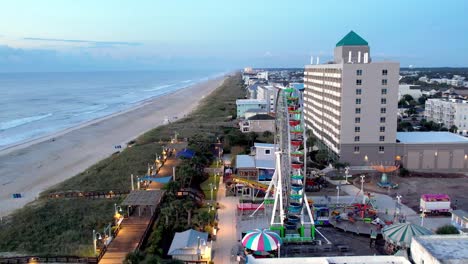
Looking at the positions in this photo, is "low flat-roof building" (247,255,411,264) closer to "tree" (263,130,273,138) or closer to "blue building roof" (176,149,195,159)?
"blue building roof" (176,149,195,159)

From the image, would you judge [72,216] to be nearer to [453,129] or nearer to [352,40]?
[352,40]

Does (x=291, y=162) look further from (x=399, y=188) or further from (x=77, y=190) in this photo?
(x=77, y=190)

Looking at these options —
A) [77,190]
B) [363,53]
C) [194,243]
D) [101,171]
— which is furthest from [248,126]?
[194,243]

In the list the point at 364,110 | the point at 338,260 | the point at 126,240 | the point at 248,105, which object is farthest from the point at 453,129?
the point at 126,240

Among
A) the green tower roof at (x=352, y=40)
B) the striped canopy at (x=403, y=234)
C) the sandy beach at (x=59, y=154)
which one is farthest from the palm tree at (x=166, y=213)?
the green tower roof at (x=352, y=40)

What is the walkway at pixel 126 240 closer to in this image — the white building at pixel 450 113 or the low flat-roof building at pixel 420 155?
the low flat-roof building at pixel 420 155

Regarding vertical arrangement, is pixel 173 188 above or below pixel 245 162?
below
